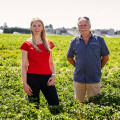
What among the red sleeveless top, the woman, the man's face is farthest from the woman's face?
the man's face

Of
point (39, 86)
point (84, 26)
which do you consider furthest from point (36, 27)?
point (39, 86)

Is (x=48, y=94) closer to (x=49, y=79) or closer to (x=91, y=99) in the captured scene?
(x=49, y=79)

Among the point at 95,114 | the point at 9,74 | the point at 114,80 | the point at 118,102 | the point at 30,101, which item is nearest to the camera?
the point at 95,114

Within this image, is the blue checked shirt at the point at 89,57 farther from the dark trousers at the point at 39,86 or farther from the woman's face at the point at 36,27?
the woman's face at the point at 36,27

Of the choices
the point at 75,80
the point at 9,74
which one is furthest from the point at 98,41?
the point at 9,74

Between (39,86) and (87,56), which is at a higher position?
(87,56)

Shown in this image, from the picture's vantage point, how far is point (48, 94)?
3.71 metres

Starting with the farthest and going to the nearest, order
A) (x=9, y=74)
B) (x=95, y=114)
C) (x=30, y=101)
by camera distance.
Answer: (x=9, y=74) → (x=30, y=101) → (x=95, y=114)

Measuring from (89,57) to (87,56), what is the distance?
0.14ft

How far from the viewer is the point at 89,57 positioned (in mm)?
3832

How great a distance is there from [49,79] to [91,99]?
1.01 metres

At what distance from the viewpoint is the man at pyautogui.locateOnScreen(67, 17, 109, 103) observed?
381cm


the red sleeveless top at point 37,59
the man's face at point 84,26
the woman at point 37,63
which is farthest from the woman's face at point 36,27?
the man's face at point 84,26

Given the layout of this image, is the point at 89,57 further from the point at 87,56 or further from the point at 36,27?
the point at 36,27
